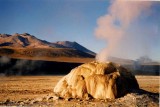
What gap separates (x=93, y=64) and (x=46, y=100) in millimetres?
3534

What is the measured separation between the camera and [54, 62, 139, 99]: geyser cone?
1945cm

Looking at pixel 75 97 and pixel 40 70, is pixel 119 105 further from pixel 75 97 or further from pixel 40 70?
pixel 40 70

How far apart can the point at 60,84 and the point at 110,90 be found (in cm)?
348

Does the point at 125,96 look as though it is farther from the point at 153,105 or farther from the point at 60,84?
the point at 60,84

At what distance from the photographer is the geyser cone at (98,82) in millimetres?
19453

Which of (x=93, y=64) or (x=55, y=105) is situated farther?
(x=93, y=64)

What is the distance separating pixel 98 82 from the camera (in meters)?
19.8

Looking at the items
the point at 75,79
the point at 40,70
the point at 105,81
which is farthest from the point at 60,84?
the point at 40,70

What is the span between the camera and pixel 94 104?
1756 cm

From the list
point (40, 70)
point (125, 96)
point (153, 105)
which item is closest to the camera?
point (153, 105)

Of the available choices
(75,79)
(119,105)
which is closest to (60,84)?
(75,79)

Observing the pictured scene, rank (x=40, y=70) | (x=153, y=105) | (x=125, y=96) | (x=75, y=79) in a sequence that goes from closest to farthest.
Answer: (x=153, y=105), (x=125, y=96), (x=75, y=79), (x=40, y=70)

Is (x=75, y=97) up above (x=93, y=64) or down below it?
below

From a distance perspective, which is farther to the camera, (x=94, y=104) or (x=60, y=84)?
(x=60, y=84)
